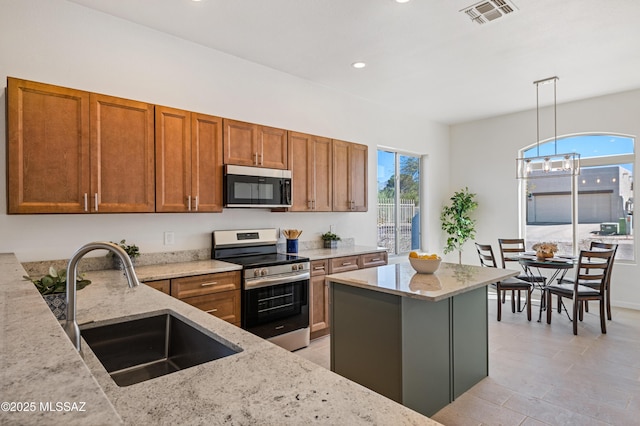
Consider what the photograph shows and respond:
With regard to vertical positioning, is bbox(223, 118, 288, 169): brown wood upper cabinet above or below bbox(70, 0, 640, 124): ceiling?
below

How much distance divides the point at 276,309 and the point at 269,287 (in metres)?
0.22

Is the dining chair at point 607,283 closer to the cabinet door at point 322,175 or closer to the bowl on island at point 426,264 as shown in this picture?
the bowl on island at point 426,264

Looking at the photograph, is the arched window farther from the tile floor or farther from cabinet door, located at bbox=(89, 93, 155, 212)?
Result: cabinet door, located at bbox=(89, 93, 155, 212)

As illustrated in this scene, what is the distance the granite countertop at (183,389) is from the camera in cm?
57

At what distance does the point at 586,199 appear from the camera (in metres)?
5.46

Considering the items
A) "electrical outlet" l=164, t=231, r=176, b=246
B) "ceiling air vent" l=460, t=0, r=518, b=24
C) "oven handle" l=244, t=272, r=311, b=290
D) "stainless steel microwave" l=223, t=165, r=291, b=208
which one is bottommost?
"oven handle" l=244, t=272, r=311, b=290

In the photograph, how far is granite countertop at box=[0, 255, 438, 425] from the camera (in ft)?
1.88

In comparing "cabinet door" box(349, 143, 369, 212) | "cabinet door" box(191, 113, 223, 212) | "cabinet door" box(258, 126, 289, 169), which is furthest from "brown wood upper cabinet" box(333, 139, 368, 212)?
"cabinet door" box(191, 113, 223, 212)

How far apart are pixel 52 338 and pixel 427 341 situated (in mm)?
2141

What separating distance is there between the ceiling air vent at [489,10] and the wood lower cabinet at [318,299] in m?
2.57

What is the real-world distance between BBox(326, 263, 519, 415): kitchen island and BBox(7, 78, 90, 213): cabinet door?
1.99 meters

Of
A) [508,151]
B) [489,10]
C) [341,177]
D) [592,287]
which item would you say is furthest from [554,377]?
[508,151]

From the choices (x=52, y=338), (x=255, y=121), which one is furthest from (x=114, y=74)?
(x=52, y=338)

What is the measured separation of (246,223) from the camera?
3908 millimetres
